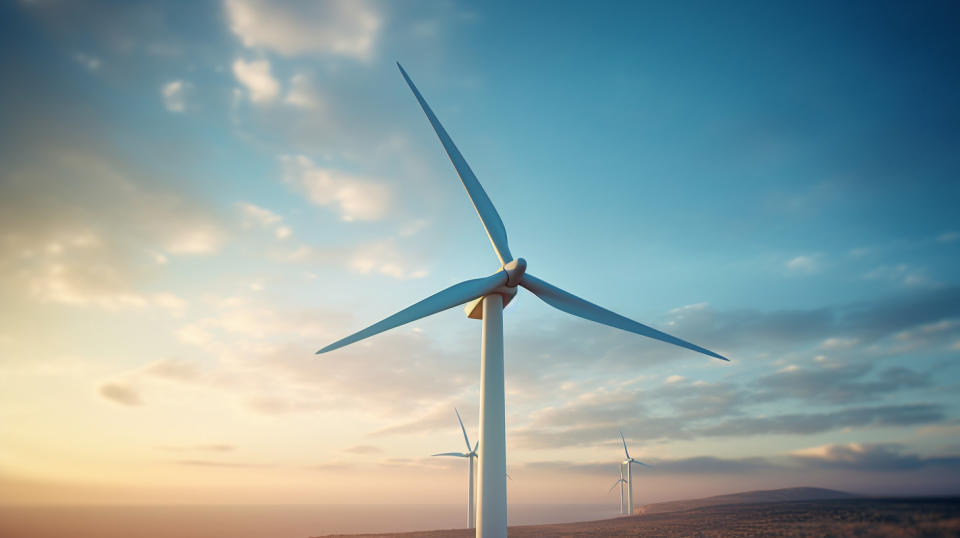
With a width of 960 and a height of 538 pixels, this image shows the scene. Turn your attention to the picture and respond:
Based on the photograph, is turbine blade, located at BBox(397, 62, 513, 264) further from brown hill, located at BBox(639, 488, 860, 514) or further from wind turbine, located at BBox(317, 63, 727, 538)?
brown hill, located at BBox(639, 488, 860, 514)

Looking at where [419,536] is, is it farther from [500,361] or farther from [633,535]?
[500,361]

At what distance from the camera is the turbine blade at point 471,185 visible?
35.2 metres

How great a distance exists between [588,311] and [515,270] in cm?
796

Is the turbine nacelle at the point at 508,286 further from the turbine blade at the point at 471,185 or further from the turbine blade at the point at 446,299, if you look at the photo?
the turbine blade at the point at 471,185

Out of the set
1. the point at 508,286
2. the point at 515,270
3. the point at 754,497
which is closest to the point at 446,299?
the point at 508,286

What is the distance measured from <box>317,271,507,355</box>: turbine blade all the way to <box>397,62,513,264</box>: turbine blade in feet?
15.6

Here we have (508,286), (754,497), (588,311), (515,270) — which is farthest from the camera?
(754,497)

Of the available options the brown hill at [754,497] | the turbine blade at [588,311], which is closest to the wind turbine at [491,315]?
the turbine blade at [588,311]

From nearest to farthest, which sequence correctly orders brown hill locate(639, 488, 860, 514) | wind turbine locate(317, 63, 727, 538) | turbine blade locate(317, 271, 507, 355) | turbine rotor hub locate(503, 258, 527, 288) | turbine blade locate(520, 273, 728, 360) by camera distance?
wind turbine locate(317, 63, 727, 538), turbine blade locate(317, 271, 507, 355), turbine rotor hub locate(503, 258, 527, 288), turbine blade locate(520, 273, 728, 360), brown hill locate(639, 488, 860, 514)

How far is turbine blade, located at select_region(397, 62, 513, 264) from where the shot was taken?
116 ft

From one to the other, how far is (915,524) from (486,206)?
28396 millimetres

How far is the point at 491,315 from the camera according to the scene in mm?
30891

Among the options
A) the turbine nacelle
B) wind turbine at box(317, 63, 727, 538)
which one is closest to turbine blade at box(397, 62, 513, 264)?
wind turbine at box(317, 63, 727, 538)

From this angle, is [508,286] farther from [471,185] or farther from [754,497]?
[754,497]
